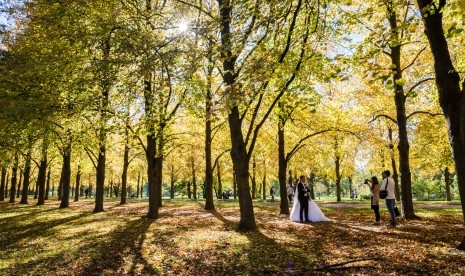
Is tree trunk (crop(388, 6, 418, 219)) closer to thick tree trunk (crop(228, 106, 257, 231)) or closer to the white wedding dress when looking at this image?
the white wedding dress

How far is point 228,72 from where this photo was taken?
39.5 ft

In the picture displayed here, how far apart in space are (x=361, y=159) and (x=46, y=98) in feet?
105

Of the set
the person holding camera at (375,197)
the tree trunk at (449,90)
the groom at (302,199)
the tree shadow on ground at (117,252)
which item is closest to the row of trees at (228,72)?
the tree trunk at (449,90)

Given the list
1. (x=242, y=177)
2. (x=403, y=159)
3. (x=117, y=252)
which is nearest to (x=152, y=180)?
(x=242, y=177)

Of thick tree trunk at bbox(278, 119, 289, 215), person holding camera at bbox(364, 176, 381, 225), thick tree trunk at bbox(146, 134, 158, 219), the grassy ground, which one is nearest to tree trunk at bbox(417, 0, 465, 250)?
the grassy ground

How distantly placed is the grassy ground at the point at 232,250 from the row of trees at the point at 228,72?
189 centimetres

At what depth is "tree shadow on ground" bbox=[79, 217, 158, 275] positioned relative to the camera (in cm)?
733

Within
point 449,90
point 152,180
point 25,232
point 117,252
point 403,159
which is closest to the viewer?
point 449,90

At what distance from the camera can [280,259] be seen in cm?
788

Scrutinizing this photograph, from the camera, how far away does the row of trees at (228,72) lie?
7.28m

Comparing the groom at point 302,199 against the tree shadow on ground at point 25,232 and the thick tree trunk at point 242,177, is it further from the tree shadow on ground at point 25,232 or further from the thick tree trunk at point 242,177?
the tree shadow on ground at point 25,232

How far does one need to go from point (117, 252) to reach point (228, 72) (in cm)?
706

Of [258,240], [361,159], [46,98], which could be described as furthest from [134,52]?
[361,159]

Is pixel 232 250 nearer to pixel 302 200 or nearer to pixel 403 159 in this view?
pixel 302 200
